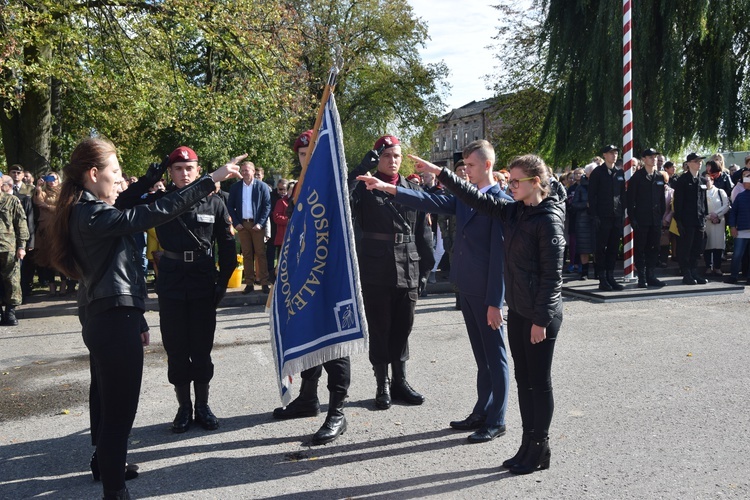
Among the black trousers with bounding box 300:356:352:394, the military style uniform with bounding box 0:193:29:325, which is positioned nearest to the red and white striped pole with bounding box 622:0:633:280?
the black trousers with bounding box 300:356:352:394

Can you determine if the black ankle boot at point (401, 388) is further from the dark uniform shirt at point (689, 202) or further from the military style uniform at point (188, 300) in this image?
the dark uniform shirt at point (689, 202)

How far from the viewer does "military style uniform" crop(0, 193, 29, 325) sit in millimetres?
9938

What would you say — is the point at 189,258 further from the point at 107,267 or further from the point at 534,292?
the point at 534,292

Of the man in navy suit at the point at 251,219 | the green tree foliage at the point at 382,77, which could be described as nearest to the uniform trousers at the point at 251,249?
the man in navy suit at the point at 251,219

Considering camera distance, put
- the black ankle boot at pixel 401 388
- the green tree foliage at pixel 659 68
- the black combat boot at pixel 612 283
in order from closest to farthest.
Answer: the black ankle boot at pixel 401 388 < the black combat boot at pixel 612 283 < the green tree foliage at pixel 659 68

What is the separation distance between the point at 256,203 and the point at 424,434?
7.74m

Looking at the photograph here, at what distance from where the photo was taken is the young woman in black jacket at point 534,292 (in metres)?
4.26

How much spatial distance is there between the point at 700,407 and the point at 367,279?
9.09 feet

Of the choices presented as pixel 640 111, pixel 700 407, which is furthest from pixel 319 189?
pixel 640 111

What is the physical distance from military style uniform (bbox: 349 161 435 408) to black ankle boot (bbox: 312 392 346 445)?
708 mm

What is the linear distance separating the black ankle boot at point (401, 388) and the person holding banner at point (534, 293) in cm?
154

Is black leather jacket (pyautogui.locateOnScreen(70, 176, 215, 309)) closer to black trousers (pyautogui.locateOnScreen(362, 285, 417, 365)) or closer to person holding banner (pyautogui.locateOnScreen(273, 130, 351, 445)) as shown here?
person holding banner (pyautogui.locateOnScreen(273, 130, 351, 445))

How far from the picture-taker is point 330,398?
5137mm

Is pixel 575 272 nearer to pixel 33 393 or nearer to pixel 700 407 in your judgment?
pixel 700 407
